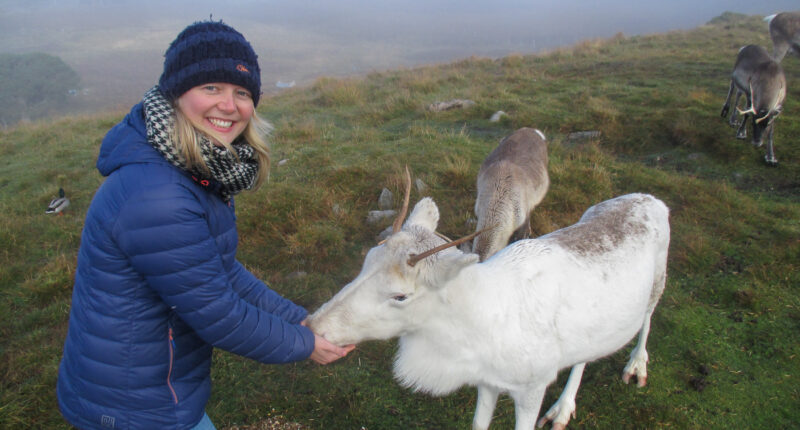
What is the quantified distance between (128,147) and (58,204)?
6.63 meters

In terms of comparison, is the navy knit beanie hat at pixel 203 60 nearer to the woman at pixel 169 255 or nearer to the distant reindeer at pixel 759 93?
the woman at pixel 169 255

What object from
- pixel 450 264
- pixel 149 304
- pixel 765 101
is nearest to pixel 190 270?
pixel 149 304

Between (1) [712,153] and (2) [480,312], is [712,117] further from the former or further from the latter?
(2) [480,312]

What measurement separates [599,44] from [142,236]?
20.2m

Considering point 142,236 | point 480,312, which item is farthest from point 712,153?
point 142,236

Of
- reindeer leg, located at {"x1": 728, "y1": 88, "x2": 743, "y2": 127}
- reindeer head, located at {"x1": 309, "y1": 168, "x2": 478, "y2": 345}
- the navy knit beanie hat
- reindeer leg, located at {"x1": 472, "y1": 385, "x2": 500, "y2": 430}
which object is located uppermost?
the navy knit beanie hat

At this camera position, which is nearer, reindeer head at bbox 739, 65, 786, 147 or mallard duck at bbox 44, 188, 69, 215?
mallard duck at bbox 44, 188, 69, 215

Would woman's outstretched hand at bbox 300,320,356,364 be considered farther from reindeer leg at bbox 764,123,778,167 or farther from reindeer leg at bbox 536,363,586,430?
reindeer leg at bbox 764,123,778,167

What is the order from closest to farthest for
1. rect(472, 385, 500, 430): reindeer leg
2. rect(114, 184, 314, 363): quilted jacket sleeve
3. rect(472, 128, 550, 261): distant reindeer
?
1. rect(114, 184, 314, 363): quilted jacket sleeve
2. rect(472, 385, 500, 430): reindeer leg
3. rect(472, 128, 550, 261): distant reindeer

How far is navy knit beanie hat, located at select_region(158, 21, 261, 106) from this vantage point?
6.31 ft

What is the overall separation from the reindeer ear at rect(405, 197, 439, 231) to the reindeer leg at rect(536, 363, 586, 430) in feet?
5.70

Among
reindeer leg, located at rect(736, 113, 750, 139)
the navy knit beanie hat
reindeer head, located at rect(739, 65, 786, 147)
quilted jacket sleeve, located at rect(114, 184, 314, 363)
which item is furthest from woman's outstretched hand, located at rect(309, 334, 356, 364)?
reindeer leg, located at rect(736, 113, 750, 139)

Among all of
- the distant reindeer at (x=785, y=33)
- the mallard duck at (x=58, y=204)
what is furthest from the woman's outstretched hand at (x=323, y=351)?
the distant reindeer at (x=785, y=33)

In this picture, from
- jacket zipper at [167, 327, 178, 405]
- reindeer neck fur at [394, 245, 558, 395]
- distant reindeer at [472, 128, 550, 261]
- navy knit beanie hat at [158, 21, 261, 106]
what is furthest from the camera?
distant reindeer at [472, 128, 550, 261]
